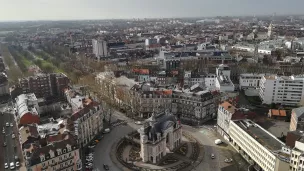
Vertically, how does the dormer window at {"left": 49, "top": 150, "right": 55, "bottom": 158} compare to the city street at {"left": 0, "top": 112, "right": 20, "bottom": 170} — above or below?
above

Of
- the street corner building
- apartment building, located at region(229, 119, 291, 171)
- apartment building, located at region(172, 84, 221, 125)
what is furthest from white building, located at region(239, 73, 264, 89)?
the street corner building

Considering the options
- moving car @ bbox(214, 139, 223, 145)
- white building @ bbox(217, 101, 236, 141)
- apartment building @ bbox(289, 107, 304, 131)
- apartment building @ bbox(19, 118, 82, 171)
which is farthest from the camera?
white building @ bbox(217, 101, 236, 141)

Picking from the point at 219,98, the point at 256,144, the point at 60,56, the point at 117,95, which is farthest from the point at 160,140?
the point at 60,56

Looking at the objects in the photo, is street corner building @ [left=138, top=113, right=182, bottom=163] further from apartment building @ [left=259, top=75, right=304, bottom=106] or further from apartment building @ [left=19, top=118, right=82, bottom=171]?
apartment building @ [left=259, top=75, right=304, bottom=106]

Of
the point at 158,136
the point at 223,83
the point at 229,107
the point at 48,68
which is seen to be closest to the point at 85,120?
the point at 158,136

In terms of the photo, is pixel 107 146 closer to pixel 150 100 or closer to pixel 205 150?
pixel 150 100

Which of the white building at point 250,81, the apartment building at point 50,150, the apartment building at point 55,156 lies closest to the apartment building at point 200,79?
the white building at point 250,81

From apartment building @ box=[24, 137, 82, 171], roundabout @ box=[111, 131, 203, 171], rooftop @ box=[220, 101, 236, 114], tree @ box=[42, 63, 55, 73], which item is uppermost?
rooftop @ box=[220, 101, 236, 114]
